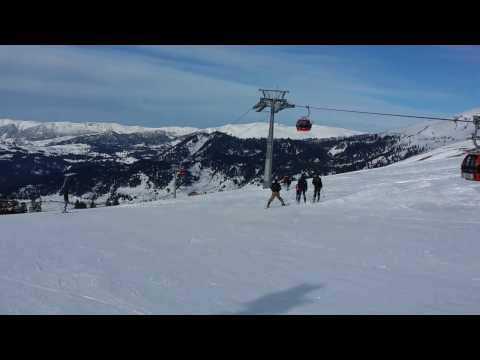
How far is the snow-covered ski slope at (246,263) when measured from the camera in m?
6.48

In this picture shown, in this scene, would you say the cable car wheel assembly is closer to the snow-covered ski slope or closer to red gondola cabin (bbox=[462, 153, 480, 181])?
red gondola cabin (bbox=[462, 153, 480, 181])

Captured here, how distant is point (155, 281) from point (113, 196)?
612ft

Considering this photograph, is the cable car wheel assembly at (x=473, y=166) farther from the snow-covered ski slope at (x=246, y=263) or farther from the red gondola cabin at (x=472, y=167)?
the snow-covered ski slope at (x=246, y=263)

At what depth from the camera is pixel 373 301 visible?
6.79 meters

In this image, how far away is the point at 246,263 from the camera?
9430 mm

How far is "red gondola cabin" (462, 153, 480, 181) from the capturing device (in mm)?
16531

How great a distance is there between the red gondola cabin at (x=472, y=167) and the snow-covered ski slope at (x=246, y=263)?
172cm

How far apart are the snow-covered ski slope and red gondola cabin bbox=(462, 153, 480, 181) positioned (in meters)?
1.72

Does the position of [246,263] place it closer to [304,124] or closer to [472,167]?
[472,167]

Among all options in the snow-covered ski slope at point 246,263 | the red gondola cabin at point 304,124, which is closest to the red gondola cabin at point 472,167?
the snow-covered ski slope at point 246,263

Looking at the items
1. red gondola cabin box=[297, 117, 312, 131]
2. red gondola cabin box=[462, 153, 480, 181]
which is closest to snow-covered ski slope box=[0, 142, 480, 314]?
red gondola cabin box=[462, 153, 480, 181]

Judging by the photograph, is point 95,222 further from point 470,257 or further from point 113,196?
point 113,196

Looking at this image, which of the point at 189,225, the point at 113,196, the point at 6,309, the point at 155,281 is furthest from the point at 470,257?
the point at 113,196

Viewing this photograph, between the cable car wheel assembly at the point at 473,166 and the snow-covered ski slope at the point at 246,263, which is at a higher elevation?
the cable car wheel assembly at the point at 473,166
